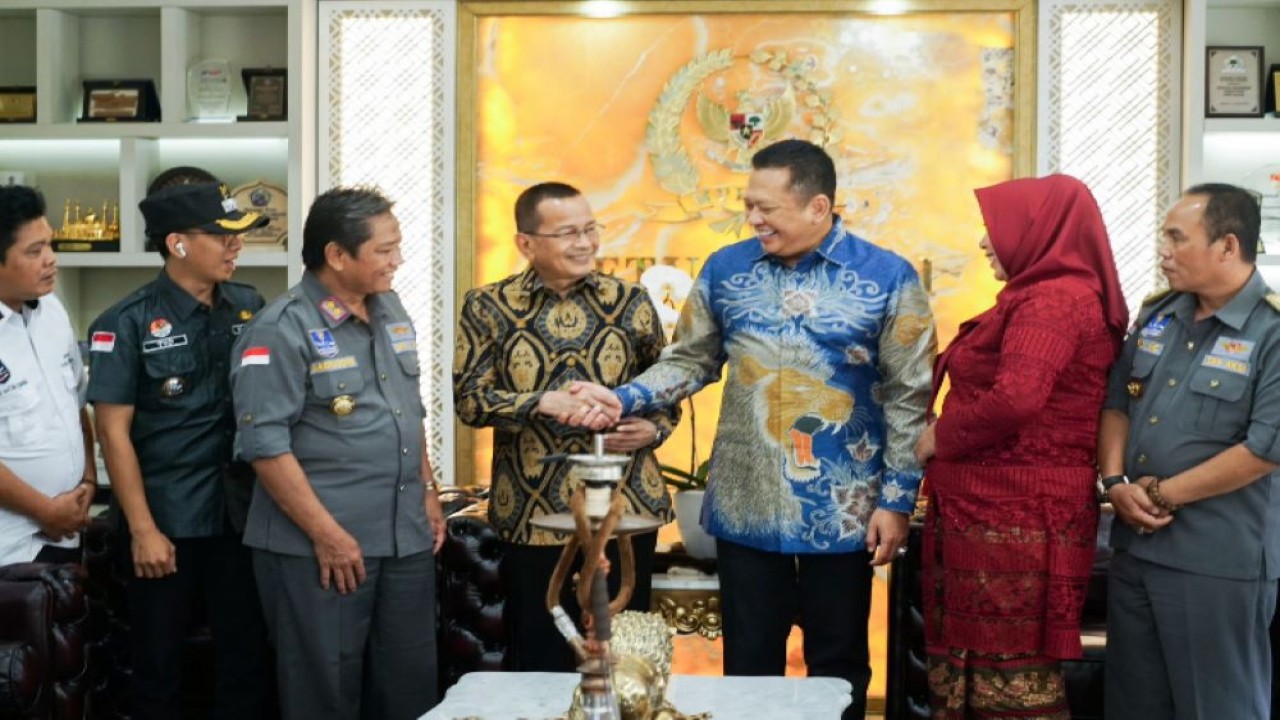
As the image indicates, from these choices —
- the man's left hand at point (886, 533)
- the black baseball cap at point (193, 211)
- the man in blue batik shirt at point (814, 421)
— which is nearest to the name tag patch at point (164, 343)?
the black baseball cap at point (193, 211)

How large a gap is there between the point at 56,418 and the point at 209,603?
527mm

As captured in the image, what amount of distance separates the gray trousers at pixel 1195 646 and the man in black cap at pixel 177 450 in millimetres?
1878

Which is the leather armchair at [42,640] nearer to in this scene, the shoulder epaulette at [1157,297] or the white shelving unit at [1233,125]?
the shoulder epaulette at [1157,297]

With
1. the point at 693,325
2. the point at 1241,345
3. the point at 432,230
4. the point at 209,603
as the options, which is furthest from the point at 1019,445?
the point at 432,230

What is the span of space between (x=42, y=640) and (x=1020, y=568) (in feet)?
6.39

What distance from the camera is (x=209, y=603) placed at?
10.7 ft

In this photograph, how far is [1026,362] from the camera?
2.75 metres

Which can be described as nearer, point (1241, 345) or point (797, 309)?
point (1241, 345)

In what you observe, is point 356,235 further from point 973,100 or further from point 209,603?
point 973,100

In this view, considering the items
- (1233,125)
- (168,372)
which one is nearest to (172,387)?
(168,372)

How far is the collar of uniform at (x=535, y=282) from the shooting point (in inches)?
126

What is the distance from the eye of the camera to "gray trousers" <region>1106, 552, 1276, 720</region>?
2.79 m

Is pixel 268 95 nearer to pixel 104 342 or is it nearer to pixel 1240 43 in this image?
pixel 104 342

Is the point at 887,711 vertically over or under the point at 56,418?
under
